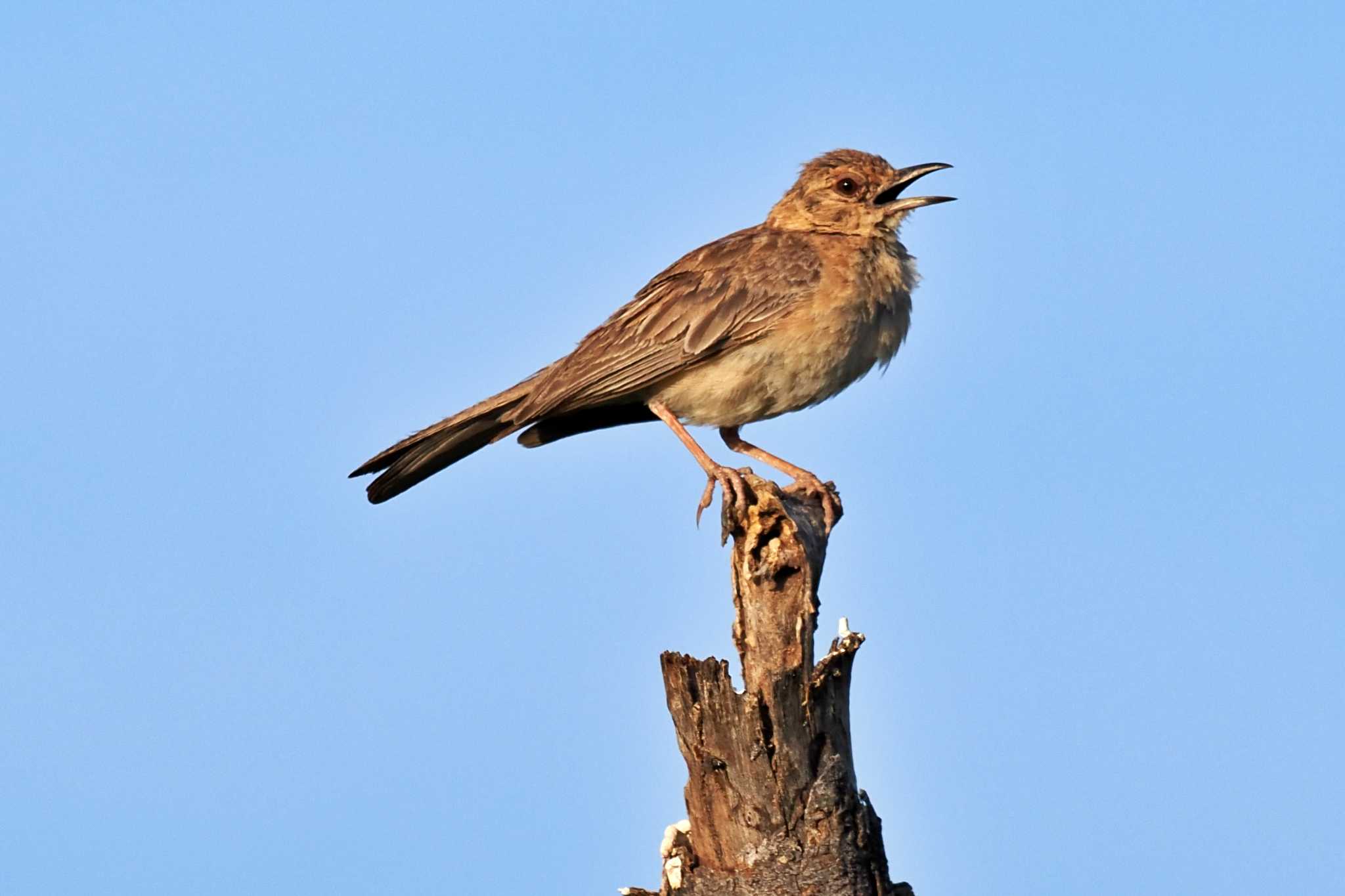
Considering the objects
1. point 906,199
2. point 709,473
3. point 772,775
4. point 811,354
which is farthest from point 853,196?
point 772,775

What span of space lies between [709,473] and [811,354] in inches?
38.3

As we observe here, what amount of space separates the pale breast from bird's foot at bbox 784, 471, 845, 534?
2.44ft

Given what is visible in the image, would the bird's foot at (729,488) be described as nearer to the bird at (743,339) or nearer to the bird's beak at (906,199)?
the bird at (743,339)

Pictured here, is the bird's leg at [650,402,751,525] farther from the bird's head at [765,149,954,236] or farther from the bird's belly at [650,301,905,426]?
the bird's head at [765,149,954,236]

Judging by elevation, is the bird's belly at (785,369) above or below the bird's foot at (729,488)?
above

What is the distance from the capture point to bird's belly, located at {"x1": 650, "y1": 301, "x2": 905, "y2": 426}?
30.4ft

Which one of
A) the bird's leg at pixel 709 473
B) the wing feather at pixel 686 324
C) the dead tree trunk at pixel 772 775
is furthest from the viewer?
the wing feather at pixel 686 324

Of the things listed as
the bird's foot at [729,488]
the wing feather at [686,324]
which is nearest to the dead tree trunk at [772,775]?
the bird's foot at [729,488]

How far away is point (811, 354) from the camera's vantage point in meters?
9.26

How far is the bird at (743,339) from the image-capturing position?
30.6 ft

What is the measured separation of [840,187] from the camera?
33.2 feet

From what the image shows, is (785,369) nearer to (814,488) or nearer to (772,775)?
(814,488)

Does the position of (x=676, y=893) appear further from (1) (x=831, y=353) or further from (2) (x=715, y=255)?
(2) (x=715, y=255)

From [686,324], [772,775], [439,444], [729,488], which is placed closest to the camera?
[772,775]
